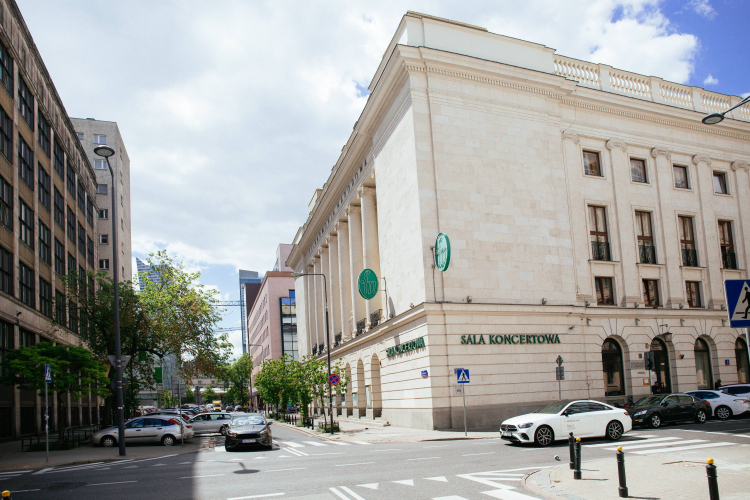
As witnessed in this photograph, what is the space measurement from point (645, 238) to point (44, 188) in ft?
139

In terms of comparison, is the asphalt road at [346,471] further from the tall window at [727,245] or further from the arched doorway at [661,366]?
the tall window at [727,245]

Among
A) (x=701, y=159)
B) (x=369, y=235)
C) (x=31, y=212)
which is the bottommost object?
(x=369, y=235)

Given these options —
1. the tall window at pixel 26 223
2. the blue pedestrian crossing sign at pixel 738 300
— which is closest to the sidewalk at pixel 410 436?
the blue pedestrian crossing sign at pixel 738 300

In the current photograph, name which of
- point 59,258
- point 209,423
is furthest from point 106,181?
point 209,423

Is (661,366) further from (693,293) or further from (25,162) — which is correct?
(25,162)

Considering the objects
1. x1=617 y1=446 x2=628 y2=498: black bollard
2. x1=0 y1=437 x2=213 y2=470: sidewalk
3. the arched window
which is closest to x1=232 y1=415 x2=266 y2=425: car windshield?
x1=0 y1=437 x2=213 y2=470: sidewalk

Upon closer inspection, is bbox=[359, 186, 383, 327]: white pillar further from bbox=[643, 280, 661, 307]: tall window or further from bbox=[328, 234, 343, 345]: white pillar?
bbox=[643, 280, 661, 307]: tall window

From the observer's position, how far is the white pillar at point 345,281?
1941 inches

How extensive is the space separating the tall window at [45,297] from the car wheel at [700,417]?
132 ft

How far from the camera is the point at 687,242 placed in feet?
128

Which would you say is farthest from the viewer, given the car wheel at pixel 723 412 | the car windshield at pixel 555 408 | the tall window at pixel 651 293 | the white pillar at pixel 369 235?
the white pillar at pixel 369 235

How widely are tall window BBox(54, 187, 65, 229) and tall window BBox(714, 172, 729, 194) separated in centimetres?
4990

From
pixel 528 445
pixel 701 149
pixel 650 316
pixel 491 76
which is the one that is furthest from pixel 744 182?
pixel 528 445

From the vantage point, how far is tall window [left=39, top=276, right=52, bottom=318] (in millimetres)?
41516
